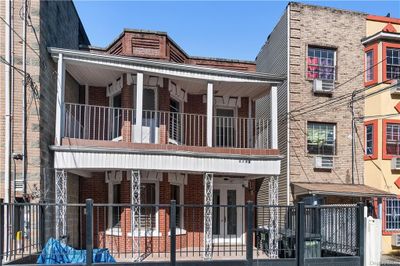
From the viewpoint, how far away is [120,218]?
13.5 meters

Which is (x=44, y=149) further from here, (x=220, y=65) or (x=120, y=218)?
(x=220, y=65)

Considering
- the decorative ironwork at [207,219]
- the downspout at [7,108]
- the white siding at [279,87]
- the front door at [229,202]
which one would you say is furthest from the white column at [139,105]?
the white siding at [279,87]

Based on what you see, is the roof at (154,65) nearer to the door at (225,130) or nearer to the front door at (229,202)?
the door at (225,130)

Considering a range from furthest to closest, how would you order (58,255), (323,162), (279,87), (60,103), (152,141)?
(279,87)
(323,162)
(152,141)
(60,103)
(58,255)

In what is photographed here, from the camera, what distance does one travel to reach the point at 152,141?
43.9 ft

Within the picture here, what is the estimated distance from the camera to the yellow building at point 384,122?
609 inches

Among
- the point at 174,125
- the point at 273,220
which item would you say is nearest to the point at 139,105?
the point at 174,125

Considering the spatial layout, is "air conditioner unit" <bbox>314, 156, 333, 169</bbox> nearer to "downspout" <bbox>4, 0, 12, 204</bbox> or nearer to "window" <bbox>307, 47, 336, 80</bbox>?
"window" <bbox>307, 47, 336, 80</bbox>

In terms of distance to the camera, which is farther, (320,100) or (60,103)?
(320,100)

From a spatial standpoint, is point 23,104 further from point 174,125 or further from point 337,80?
point 337,80

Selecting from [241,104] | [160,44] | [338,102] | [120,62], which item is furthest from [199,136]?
[338,102]

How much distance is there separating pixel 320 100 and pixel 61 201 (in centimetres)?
1037

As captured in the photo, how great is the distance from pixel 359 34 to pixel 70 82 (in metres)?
11.5

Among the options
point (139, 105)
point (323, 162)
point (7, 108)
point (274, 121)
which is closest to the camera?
point (7, 108)
